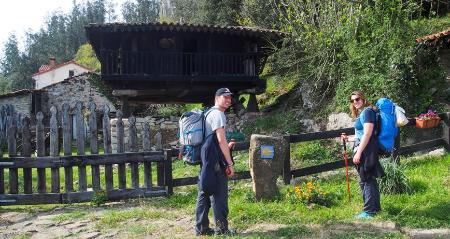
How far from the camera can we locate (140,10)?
69062mm

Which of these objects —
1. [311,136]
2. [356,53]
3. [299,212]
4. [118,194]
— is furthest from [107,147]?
[356,53]

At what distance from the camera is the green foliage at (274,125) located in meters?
12.7

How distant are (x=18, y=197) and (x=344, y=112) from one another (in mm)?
7902

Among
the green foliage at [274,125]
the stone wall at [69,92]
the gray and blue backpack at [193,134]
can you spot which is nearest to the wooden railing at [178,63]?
the green foliage at [274,125]

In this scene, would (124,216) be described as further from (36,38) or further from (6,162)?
(36,38)

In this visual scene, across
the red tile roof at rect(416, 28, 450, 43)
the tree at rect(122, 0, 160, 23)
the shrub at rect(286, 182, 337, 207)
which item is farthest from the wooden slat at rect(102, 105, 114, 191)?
the tree at rect(122, 0, 160, 23)

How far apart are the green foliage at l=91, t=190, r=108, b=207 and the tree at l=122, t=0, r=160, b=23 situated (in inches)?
2499

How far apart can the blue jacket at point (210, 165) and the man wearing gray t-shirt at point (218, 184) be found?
5cm

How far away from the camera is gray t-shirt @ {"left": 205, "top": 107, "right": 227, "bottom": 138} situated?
4379mm

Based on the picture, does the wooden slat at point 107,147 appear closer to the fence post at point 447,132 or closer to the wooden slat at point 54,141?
the wooden slat at point 54,141

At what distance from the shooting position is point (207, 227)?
457 cm

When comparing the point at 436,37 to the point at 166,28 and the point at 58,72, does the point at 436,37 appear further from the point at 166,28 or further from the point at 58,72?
the point at 58,72

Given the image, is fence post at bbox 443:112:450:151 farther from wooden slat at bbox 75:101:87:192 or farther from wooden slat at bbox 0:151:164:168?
wooden slat at bbox 75:101:87:192

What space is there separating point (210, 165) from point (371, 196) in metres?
1.91
